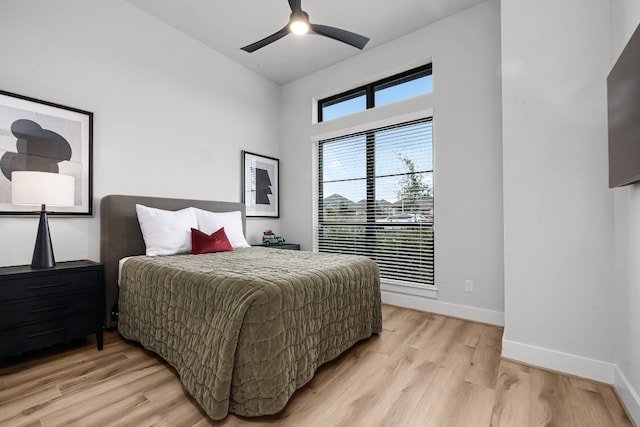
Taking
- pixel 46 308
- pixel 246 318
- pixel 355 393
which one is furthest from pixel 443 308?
pixel 46 308

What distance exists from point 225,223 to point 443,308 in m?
2.52

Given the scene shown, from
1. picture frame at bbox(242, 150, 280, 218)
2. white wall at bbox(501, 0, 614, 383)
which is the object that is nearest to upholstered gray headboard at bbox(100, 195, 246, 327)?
picture frame at bbox(242, 150, 280, 218)

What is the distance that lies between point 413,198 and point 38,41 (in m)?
3.70

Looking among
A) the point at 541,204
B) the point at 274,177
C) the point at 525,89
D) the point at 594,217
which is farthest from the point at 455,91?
the point at 274,177

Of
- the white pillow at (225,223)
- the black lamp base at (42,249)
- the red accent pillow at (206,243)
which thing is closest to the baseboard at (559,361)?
the red accent pillow at (206,243)

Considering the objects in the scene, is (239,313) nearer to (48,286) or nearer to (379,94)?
(48,286)

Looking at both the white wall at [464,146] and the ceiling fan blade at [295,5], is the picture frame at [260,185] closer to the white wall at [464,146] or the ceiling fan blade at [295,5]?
the white wall at [464,146]

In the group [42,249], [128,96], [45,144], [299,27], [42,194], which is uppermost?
[299,27]

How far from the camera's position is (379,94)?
3.76 meters

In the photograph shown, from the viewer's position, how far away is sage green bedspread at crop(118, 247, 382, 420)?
1437mm

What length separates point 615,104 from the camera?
158 centimetres

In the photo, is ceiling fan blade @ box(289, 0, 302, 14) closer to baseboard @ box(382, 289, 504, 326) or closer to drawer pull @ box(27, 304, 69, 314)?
drawer pull @ box(27, 304, 69, 314)

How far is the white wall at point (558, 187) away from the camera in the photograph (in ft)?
6.05

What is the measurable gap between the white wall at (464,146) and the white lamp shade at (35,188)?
3182mm
